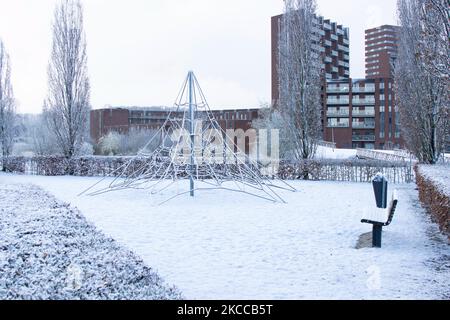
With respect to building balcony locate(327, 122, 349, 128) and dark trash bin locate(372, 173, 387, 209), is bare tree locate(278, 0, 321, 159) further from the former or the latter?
building balcony locate(327, 122, 349, 128)

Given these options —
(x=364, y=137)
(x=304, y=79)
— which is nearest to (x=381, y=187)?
(x=304, y=79)

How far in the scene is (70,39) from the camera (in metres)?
24.5

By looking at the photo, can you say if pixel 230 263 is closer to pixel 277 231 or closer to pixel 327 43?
pixel 277 231

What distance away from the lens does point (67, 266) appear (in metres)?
4.12

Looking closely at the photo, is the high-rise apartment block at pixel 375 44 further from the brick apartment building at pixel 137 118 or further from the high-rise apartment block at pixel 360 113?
the brick apartment building at pixel 137 118

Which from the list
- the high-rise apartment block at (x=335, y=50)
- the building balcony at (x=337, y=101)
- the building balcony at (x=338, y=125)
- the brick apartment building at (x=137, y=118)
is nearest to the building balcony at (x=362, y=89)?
the building balcony at (x=337, y=101)

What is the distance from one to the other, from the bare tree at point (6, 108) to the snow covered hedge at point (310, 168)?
4.37 metres

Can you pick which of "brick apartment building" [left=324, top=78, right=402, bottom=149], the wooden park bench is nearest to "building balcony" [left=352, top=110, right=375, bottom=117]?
"brick apartment building" [left=324, top=78, right=402, bottom=149]

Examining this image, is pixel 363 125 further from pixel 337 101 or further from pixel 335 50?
pixel 335 50

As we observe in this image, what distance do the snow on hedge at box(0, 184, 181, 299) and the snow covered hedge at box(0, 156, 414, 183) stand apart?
11321 millimetres

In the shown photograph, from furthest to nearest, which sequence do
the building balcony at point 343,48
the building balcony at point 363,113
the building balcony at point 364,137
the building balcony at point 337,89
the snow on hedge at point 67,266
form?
the building balcony at point 343,48 < the building balcony at point 337,89 < the building balcony at point 363,113 < the building balcony at point 364,137 < the snow on hedge at point 67,266

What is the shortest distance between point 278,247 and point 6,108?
25.6 m

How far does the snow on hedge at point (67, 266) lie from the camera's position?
11.9ft

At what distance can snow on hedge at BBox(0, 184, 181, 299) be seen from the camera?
11.9 feet
